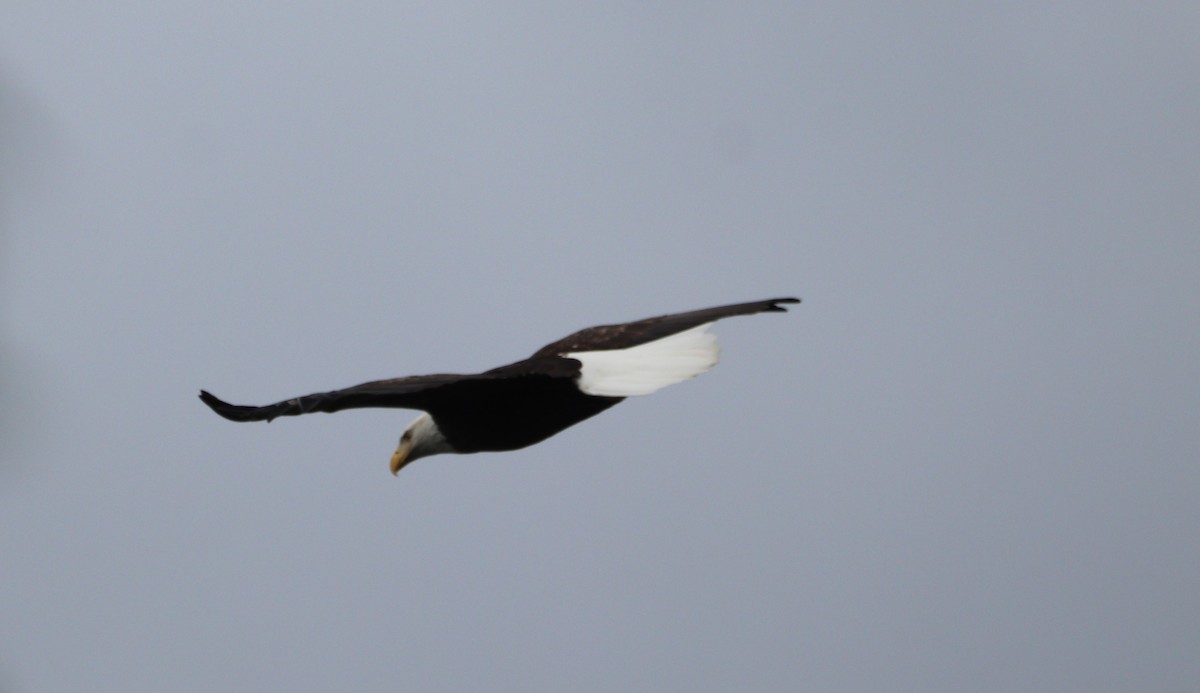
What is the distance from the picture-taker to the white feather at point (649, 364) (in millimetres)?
8586

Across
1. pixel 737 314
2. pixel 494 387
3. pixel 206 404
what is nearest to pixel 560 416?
pixel 494 387

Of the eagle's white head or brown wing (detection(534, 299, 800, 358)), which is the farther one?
the eagle's white head

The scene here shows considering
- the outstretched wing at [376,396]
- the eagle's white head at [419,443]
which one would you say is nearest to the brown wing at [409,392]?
the outstretched wing at [376,396]

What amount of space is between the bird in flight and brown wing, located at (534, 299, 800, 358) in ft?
0.04

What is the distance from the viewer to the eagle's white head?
31.4ft

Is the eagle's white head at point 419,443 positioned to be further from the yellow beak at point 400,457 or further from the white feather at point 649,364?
the white feather at point 649,364

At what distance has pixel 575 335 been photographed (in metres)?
10.6

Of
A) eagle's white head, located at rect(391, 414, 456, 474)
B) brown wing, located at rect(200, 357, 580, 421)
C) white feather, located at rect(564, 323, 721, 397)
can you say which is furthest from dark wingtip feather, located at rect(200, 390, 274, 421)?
white feather, located at rect(564, 323, 721, 397)

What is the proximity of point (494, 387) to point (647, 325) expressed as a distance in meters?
1.46

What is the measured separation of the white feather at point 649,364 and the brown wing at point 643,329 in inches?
5.5

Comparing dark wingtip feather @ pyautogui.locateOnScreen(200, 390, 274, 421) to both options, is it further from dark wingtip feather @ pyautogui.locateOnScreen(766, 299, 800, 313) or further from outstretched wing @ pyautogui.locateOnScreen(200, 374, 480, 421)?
dark wingtip feather @ pyautogui.locateOnScreen(766, 299, 800, 313)

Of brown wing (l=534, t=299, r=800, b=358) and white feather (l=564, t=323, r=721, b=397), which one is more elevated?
brown wing (l=534, t=299, r=800, b=358)

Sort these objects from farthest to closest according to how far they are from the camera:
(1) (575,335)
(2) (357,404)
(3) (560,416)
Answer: (1) (575,335), (3) (560,416), (2) (357,404)

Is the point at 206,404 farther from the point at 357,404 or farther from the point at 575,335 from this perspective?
the point at 575,335
